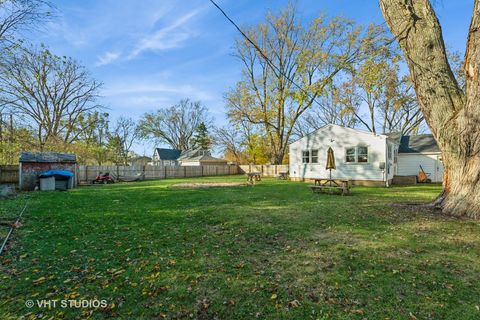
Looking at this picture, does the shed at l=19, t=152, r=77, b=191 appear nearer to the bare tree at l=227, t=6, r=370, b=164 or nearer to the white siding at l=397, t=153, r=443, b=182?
the bare tree at l=227, t=6, r=370, b=164

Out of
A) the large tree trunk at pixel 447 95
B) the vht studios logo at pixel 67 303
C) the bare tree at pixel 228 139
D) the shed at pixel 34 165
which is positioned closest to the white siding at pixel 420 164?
the large tree trunk at pixel 447 95

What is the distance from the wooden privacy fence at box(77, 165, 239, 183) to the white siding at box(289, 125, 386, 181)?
1260 cm

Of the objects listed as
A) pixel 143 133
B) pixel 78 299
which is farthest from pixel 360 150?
pixel 143 133

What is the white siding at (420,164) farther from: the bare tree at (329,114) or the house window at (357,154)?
the bare tree at (329,114)

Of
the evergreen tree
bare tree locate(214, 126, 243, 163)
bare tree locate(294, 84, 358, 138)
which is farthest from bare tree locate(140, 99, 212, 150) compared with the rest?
bare tree locate(294, 84, 358, 138)

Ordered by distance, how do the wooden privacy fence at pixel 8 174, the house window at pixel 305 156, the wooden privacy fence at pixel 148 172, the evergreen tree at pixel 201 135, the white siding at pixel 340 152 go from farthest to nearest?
the evergreen tree at pixel 201 135 → the wooden privacy fence at pixel 148 172 → the house window at pixel 305 156 → the white siding at pixel 340 152 → the wooden privacy fence at pixel 8 174

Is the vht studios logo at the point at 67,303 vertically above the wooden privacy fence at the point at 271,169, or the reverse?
the wooden privacy fence at the point at 271,169

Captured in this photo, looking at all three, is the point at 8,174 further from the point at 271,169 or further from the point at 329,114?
the point at 329,114

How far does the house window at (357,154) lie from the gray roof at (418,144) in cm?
559

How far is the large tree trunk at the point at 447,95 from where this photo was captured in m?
5.37

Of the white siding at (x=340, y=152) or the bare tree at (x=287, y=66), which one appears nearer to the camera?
the white siding at (x=340, y=152)

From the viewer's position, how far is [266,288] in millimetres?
2680

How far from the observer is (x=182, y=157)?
42.1 metres

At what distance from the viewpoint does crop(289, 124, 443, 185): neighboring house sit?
14.5m
